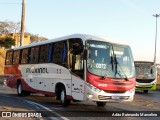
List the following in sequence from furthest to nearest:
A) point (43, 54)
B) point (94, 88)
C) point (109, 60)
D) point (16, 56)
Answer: point (16, 56), point (43, 54), point (109, 60), point (94, 88)

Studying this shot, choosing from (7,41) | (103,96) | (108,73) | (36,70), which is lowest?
(103,96)

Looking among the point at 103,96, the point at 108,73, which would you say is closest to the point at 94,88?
the point at 103,96

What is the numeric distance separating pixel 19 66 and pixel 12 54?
210 cm

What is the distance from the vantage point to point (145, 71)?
30.8 meters

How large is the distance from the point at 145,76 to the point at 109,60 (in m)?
16.7

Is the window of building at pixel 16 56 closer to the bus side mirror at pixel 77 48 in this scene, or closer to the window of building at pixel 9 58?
the window of building at pixel 9 58

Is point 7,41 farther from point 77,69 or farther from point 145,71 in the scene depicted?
point 77,69

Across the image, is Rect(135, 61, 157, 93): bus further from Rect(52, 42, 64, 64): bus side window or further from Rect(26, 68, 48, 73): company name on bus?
Rect(52, 42, 64, 64): bus side window

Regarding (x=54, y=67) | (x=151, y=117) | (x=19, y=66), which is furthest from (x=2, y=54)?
(x=151, y=117)

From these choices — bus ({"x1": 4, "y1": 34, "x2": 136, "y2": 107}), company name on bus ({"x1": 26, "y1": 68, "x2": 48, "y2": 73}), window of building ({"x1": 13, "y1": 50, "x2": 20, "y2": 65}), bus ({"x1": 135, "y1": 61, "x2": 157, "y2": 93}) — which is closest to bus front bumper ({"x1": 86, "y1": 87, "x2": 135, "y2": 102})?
bus ({"x1": 4, "y1": 34, "x2": 136, "y2": 107})

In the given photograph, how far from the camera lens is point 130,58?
15156mm

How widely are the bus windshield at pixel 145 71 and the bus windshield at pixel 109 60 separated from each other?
15.7 metres

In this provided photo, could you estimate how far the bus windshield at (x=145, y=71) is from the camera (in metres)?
30.5

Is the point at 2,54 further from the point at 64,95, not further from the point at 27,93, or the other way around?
the point at 64,95
